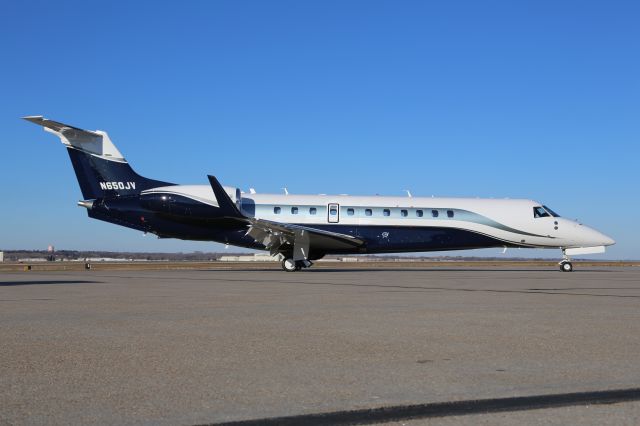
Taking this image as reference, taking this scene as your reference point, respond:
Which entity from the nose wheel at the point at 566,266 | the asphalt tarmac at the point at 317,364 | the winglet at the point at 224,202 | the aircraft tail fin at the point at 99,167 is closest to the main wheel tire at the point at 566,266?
the nose wheel at the point at 566,266

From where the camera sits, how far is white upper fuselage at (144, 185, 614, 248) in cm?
3059

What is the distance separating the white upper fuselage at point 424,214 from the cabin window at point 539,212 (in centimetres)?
16

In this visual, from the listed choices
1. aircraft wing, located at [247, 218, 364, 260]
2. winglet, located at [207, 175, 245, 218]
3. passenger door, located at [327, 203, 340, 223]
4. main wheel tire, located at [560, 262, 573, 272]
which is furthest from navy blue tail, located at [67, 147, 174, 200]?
main wheel tire, located at [560, 262, 573, 272]

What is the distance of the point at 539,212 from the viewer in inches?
1291

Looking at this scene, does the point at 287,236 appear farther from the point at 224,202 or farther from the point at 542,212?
the point at 542,212

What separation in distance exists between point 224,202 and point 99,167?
21.3 ft

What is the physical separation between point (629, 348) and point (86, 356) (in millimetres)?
5463

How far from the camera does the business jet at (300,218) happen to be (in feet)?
97.2

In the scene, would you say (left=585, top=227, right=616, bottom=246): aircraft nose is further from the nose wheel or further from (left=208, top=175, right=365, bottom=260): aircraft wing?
(left=208, top=175, right=365, bottom=260): aircraft wing

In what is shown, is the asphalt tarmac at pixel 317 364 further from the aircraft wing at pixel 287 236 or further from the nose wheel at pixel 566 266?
the nose wheel at pixel 566 266

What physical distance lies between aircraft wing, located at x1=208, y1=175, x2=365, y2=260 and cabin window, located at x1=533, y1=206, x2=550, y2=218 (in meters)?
8.73

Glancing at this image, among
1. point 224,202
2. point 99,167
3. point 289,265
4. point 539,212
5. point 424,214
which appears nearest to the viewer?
point 224,202

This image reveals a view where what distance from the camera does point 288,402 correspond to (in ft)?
15.2

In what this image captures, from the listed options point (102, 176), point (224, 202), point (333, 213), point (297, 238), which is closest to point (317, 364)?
point (224, 202)
